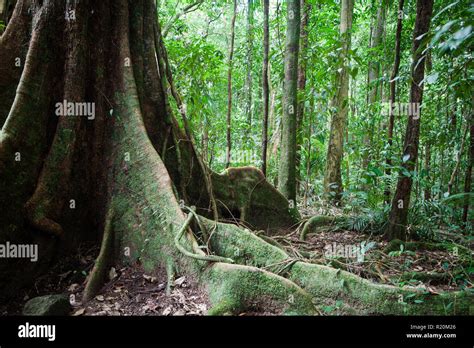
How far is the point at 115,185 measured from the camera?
14.0 feet

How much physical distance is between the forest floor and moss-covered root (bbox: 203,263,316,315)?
0.08m

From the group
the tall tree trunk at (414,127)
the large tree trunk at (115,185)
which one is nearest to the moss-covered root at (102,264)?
the large tree trunk at (115,185)

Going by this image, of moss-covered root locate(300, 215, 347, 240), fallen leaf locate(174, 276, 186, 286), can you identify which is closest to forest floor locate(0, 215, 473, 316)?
fallen leaf locate(174, 276, 186, 286)

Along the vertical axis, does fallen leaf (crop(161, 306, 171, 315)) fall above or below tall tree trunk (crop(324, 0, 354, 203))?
below

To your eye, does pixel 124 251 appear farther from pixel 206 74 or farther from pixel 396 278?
pixel 206 74

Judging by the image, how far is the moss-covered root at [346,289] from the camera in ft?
10.8

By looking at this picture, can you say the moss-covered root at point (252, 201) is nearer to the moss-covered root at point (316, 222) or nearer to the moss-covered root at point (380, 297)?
the moss-covered root at point (316, 222)

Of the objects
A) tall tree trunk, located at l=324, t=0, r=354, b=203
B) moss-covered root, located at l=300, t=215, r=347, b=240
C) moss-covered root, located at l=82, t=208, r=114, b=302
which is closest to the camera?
moss-covered root, located at l=82, t=208, r=114, b=302

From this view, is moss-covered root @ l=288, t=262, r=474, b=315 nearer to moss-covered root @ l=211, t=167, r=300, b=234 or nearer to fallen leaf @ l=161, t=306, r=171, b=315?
fallen leaf @ l=161, t=306, r=171, b=315

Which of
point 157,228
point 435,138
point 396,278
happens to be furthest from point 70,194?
point 435,138

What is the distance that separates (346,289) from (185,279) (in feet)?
4.68

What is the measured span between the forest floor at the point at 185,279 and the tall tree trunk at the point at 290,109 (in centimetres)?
114

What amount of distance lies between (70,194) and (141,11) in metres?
2.45

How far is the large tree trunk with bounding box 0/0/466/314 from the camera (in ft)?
10.9
